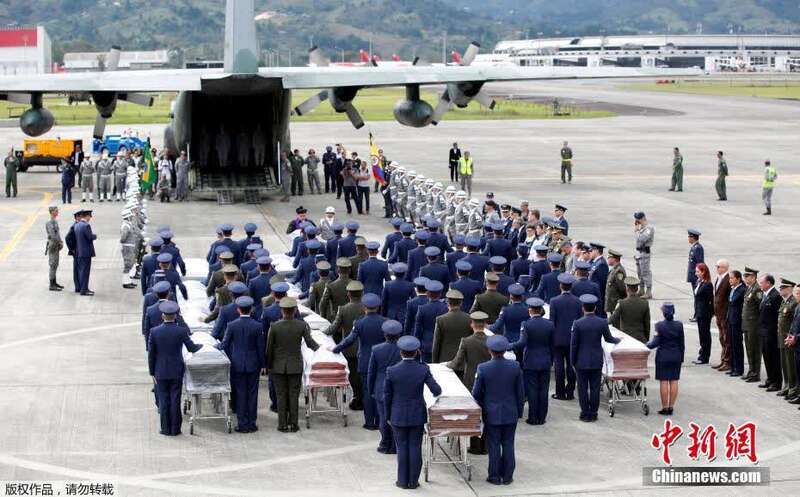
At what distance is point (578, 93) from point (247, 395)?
101 m

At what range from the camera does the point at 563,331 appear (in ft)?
49.9

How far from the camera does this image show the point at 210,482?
1239 cm

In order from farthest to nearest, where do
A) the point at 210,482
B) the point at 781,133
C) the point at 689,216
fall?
the point at 781,133 → the point at 689,216 → the point at 210,482

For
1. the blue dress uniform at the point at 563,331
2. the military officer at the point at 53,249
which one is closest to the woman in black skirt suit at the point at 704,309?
the blue dress uniform at the point at 563,331

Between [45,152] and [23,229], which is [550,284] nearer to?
[23,229]

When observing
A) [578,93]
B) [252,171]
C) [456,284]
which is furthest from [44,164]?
[578,93]

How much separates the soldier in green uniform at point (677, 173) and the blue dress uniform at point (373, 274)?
854 inches

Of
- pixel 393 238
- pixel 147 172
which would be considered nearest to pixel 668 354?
pixel 393 238

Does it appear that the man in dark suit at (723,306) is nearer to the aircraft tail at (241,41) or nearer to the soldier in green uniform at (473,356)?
the soldier in green uniform at (473,356)

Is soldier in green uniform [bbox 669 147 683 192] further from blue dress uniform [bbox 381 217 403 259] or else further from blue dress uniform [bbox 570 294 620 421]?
blue dress uniform [bbox 570 294 620 421]

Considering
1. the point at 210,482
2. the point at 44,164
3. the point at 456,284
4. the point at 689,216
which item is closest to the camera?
the point at 210,482

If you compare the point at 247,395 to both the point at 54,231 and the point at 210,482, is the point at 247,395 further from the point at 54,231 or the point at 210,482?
the point at 54,231

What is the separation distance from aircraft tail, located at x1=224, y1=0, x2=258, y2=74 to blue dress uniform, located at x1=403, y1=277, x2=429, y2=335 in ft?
55.9

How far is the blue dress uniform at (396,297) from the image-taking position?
52.3 feet
